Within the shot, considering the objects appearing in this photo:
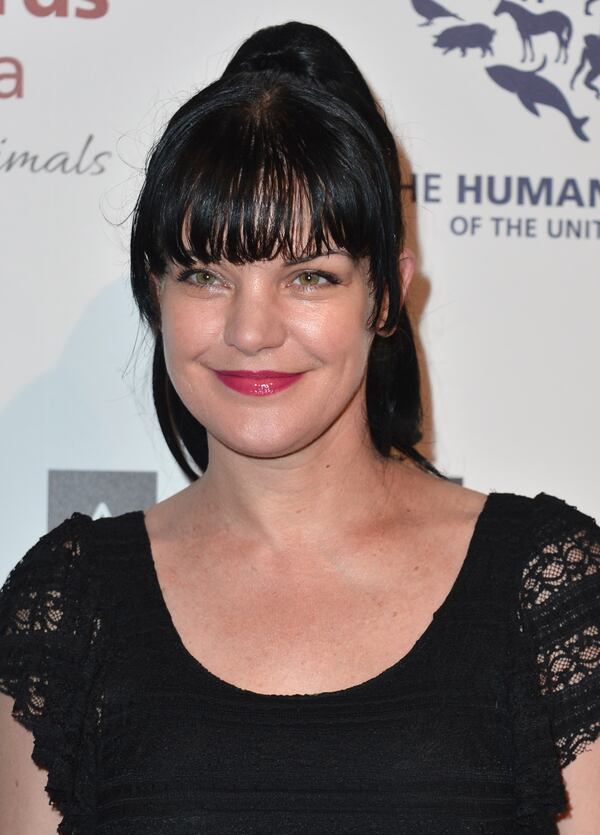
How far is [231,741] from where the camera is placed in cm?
125

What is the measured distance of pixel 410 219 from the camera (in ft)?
5.93

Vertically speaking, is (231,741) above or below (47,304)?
below

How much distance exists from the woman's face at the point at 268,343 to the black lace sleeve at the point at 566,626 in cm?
26

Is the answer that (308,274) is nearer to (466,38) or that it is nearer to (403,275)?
(403,275)

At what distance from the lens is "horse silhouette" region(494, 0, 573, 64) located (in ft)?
5.85

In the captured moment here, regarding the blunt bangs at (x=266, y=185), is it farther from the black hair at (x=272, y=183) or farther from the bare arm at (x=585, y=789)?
the bare arm at (x=585, y=789)

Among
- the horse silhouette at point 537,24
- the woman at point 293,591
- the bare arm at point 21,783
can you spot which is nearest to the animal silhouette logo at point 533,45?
the horse silhouette at point 537,24

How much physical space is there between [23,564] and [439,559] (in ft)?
1.50

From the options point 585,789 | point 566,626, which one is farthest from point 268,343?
point 585,789

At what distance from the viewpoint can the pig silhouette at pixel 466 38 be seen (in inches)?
70.2

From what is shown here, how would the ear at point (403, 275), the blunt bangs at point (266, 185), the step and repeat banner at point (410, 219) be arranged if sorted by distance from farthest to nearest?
the step and repeat banner at point (410, 219)
the ear at point (403, 275)
the blunt bangs at point (266, 185)

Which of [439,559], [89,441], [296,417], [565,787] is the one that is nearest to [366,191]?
[296,417]

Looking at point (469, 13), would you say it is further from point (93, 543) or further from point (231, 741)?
point (231, 741)

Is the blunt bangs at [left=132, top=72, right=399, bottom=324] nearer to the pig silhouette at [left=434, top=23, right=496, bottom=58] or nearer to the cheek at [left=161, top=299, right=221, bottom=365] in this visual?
the cheek at [left=161, top=299, right=221, bottom=365]
